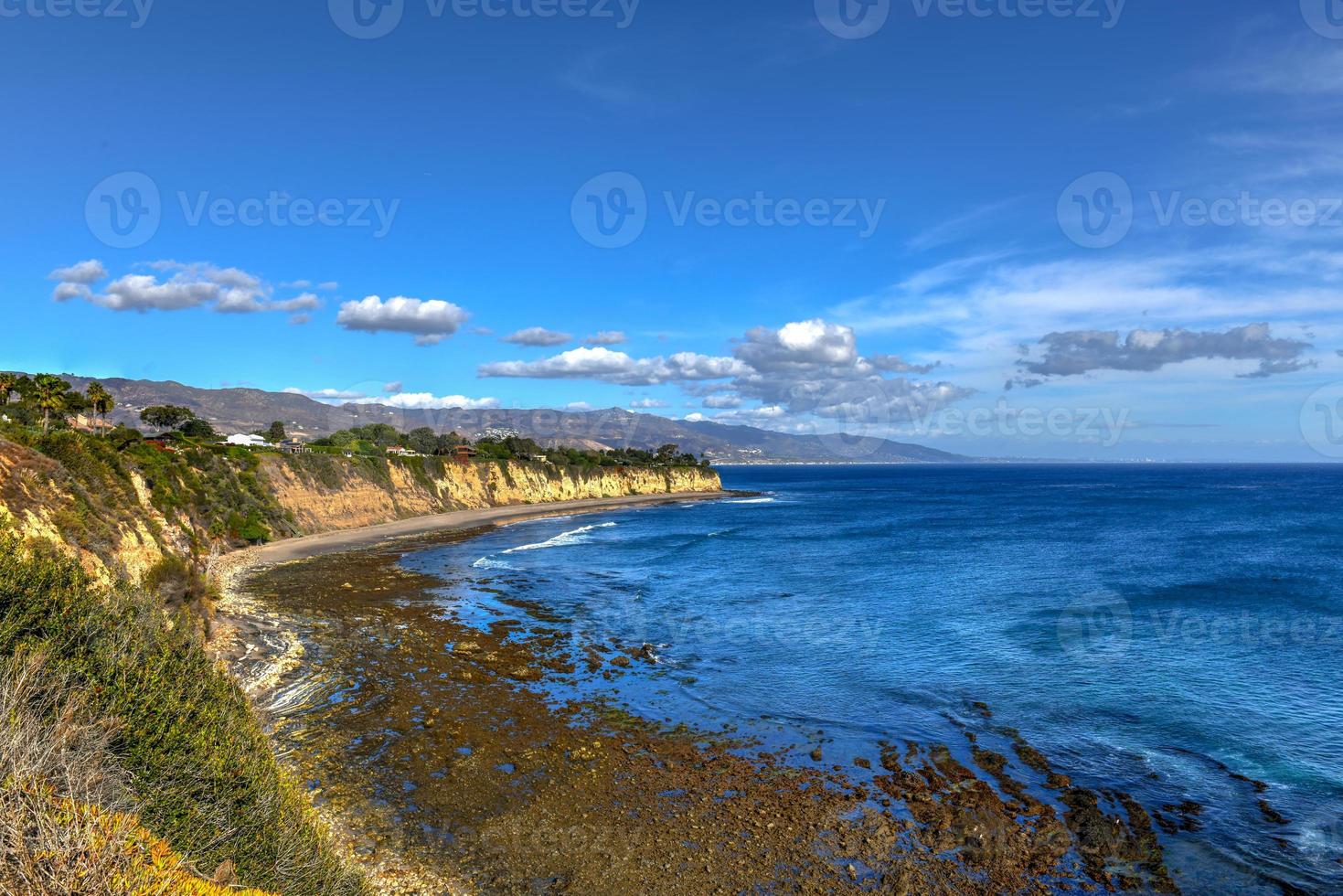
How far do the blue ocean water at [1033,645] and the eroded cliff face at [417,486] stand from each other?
18203 mm

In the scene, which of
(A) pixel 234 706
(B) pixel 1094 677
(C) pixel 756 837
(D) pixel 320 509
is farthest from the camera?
(D) pixel 320 509

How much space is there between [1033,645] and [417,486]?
270ft

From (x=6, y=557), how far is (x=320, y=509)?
68.9m

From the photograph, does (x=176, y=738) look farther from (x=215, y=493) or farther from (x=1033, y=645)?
(x=215, y=493)

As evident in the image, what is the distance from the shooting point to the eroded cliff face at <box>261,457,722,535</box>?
7406cm

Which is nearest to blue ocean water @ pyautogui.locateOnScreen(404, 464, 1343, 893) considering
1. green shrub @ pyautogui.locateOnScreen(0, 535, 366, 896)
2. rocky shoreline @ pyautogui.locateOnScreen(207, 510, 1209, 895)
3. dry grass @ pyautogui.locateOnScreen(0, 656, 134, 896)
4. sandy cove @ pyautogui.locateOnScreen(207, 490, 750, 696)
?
rocky shoreline @ pyautogui.locateOnScreen(207, 510, 1209, 895)

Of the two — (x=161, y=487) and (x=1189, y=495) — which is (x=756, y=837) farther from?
Result: (x=1189, y=495)

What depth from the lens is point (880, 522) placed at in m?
97.1

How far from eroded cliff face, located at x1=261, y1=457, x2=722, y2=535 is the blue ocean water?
18.2m

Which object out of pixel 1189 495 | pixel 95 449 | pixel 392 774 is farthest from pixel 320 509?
pixel 1189 495

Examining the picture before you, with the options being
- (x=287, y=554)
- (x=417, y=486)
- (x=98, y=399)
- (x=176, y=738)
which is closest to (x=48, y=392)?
(x=98, y=399)

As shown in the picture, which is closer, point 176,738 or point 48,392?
point 176,738

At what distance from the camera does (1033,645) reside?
108ft

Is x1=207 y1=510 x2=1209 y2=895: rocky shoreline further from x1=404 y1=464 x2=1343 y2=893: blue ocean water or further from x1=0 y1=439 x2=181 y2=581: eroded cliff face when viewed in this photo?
x1=0 y1=439 x2=181 y2=581: eroded cliff face
